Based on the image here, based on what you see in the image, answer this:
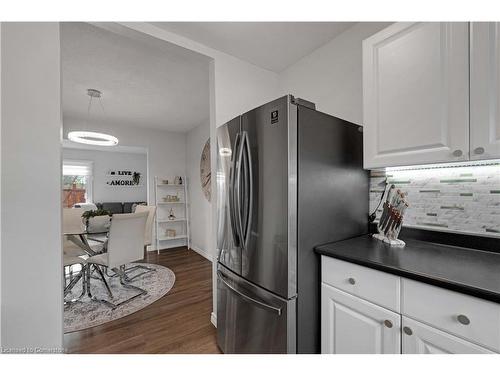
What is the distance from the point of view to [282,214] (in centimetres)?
111

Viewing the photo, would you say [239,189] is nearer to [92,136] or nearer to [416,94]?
[416,94]

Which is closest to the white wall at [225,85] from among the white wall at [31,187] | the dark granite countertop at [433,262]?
the white wall at [31,187]

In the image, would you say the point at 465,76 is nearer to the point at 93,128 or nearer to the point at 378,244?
the point at 378,244

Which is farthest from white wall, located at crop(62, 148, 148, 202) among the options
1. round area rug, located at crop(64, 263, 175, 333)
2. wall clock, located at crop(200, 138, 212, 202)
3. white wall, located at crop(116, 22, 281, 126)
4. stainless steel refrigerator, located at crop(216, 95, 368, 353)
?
stainless steel refrigerator, located at crop(216, 95, 368, 353)

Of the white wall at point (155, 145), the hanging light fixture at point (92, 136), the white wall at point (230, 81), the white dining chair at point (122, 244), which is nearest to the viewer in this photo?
the white wall at point (230, 81)

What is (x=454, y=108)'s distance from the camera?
0.97 metres

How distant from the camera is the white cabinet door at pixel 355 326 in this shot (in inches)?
35.7

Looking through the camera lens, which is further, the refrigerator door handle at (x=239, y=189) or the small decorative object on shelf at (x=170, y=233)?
the small decorative object on shelf at (x=170, y=233)

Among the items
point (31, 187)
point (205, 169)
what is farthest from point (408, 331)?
point (205, 169)

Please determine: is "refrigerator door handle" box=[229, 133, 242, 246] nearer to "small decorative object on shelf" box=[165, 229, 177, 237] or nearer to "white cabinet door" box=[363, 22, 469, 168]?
"white cabinet door" box=[363, 22, 469, 168]

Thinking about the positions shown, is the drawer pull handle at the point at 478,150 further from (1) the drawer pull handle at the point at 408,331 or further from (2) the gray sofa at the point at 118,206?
(2) the gray sofa at the point at 118,206

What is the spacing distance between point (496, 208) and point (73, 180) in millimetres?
7765

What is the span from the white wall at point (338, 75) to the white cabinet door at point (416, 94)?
0.43m
